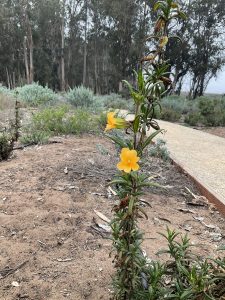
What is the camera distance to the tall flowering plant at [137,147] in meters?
1.49

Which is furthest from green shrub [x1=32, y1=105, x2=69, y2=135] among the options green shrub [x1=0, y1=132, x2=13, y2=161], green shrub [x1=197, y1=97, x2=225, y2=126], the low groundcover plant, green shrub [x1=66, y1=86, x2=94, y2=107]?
green shrub [x1=197, y1=97, x2=225, y2=126]

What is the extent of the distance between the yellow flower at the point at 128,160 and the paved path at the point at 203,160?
2.66m

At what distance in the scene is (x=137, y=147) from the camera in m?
1.58

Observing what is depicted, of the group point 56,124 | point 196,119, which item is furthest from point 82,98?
point 196,119

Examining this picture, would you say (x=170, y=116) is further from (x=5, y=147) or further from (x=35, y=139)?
(x=5, y=147)

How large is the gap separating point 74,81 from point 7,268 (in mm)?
37809

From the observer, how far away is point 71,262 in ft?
8.22

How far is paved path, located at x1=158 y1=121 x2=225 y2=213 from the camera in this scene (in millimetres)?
4341

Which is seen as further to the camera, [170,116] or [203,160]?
[170,116]

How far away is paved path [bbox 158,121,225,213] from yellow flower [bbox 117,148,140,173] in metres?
2.66

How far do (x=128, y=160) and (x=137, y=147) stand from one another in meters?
0.19

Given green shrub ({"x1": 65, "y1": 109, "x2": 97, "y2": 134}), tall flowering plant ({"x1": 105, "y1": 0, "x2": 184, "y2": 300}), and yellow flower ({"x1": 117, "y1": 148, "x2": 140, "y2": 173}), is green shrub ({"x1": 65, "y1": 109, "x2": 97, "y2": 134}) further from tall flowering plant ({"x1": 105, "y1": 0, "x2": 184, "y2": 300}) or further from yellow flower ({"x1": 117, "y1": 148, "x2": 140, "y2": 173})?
yellow flower ({"x1": 117, "y1": 148, "x2": 140, "y2": 173})

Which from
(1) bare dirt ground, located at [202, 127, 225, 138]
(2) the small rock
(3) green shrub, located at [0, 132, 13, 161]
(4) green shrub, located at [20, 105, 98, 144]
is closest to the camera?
(2) the small rock

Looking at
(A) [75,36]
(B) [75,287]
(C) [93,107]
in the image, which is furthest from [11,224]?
(A) [75,36]
